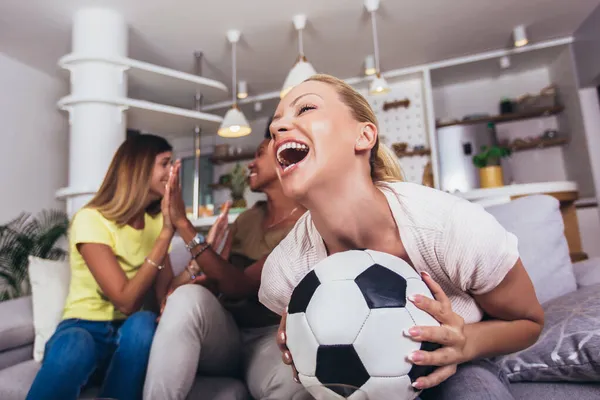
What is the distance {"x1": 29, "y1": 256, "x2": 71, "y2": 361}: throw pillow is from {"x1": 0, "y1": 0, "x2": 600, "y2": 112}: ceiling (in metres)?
2.16

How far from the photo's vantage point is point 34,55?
3707 mm

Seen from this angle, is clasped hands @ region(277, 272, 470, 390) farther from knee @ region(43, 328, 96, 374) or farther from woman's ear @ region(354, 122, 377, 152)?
knee @ region(43, 328, 96, 374)

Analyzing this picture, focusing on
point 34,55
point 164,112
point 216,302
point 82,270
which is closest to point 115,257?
point 82,270

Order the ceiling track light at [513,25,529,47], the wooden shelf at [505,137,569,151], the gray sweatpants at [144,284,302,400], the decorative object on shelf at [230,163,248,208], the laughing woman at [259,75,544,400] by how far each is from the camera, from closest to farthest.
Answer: the laughing woman at [259,75,544,400] < the gray sweatpants at [144,284,302,400] < the decorative object on shelf at [230,163,248,208] < the ceiling track light at [513,25,529,47] < the wooden shelf at [505,137,569,151]

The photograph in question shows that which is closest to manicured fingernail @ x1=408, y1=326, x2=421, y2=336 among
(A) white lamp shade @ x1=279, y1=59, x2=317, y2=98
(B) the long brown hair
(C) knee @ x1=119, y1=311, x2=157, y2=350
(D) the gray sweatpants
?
(D) the gray sweatpants

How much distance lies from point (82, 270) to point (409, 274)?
124 cm

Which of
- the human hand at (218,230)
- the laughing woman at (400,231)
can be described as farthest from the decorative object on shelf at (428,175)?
the laughing woman at (400,231)

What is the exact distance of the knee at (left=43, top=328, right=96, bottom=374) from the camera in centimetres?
105

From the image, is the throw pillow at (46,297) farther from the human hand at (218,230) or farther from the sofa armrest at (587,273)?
the sofa armrest at (587,273)

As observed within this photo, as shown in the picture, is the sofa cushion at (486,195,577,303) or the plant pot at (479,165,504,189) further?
the plant pot at (479,165,504,189)

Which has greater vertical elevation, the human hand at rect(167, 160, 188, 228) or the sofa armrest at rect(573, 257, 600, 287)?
the human hand at rect(167, 160, 188, 228)

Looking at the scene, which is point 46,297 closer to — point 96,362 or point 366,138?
point 96,362

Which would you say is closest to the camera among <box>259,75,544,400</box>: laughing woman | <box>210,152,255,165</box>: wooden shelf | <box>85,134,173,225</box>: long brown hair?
<box>259,75,544,400</box>: laughing woman

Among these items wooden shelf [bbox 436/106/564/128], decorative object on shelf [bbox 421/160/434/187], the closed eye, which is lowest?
the closed eye
